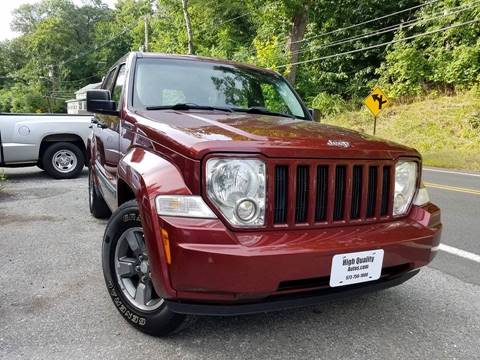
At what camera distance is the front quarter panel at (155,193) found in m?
2.17

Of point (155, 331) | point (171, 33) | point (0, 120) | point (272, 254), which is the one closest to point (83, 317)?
point (155, 331)

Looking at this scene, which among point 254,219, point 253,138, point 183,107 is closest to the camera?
point 254,219

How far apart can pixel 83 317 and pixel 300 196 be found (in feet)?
5.46

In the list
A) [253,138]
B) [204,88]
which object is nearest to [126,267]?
[253,138]

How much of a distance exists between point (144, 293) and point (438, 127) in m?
19.2

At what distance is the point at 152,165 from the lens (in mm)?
2482

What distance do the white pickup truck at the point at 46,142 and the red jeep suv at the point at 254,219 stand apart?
6299mm

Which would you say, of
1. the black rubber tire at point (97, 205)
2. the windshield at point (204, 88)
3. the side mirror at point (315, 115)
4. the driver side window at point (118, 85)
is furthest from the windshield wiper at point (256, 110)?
the black rubber tire at point (97, 205)

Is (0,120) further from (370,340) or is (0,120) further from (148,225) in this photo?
(370,340)

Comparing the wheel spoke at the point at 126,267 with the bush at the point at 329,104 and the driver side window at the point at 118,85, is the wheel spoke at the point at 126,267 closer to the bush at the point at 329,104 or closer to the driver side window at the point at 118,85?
the driver side window at the point at 118,85

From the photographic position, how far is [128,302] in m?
2.67

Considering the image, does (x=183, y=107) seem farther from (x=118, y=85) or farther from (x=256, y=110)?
(x=118, y=85)

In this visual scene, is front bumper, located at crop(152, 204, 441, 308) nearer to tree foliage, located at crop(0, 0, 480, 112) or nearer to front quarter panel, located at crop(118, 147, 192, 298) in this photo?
front quarter panel, located at crop(118, 147, 192, 298)

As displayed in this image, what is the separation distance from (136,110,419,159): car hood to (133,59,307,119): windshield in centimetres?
43
